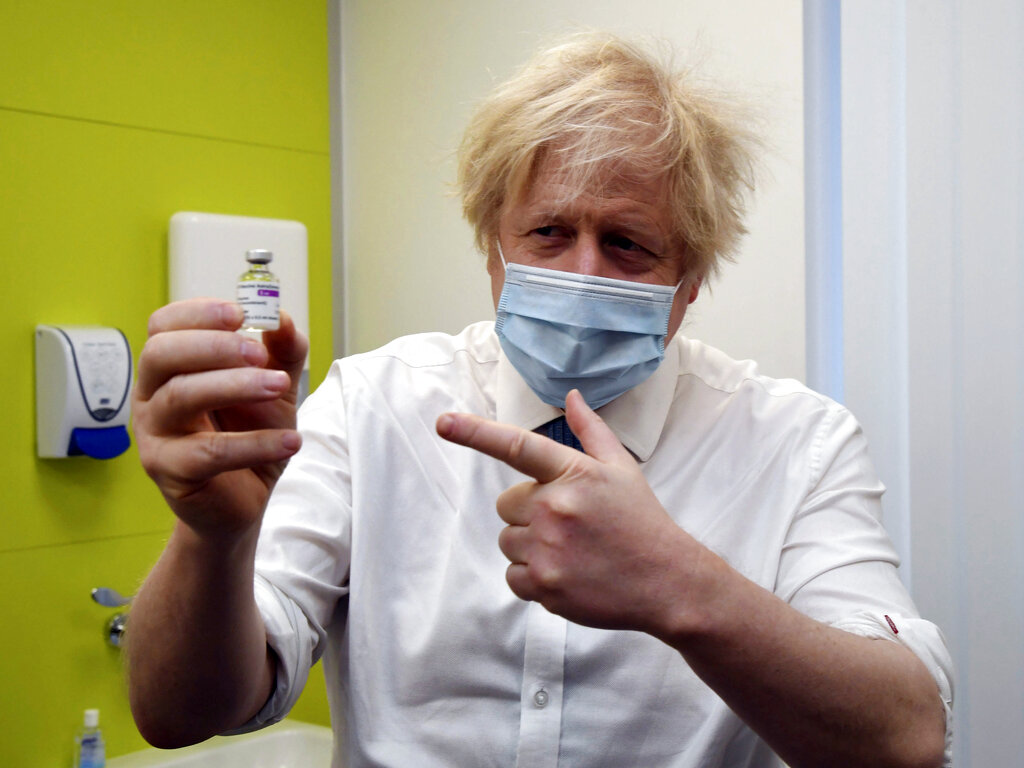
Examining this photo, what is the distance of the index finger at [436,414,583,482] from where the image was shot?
2.46 ft

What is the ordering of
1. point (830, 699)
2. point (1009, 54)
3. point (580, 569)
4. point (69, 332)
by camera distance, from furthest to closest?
1. point (69, 332)
2. point (1009, 54)
3. point (830, 699)
4. point (580, 569)

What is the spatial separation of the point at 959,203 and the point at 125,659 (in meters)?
1.34

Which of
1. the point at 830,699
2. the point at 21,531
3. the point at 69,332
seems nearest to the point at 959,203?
the point at 830,699

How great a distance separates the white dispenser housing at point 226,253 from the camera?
185 cm

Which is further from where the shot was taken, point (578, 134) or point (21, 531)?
point (21, 531)

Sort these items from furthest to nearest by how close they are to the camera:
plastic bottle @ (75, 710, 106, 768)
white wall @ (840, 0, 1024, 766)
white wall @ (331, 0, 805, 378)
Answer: plastic bottle @ (75, 710, 106, 768) < white wall @ (331, 0, 805, 378) < white wall @ (840, 0, 1024, 766)

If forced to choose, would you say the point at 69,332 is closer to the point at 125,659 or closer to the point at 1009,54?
the point at 125,659

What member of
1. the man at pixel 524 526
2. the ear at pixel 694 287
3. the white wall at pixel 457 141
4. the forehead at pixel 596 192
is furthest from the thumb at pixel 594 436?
the white wall at pixel 457 141

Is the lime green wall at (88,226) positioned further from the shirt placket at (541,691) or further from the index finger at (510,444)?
the index finger at (510,444)

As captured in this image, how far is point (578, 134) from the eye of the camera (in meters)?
1.15

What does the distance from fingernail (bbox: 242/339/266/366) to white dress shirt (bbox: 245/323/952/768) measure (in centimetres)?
40

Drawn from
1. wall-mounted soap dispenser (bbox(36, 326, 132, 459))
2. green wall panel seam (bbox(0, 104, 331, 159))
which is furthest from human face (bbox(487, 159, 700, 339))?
green wall panel seam (bbox(0, 104, 331, 159))

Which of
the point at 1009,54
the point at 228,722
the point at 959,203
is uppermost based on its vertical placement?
the point at 1009,54

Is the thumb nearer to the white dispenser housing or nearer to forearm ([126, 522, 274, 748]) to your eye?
forearm ([126, 522, 274, 748])
